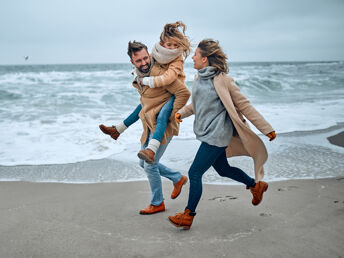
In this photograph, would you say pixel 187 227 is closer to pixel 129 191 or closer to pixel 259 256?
pixel 259 256

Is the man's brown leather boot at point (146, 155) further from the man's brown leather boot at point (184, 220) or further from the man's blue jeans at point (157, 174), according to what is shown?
the man's brown leather boot at point (184, 220)

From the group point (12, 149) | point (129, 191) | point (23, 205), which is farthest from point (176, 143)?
point (23, 205)

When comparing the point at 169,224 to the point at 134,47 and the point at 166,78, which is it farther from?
the point at 134,47

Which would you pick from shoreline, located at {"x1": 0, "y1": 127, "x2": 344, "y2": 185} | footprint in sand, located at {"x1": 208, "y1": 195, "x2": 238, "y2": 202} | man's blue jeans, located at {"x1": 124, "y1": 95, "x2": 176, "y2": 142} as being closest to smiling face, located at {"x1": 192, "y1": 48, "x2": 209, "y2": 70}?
man's blue jeans, located at {"x1": 124, "y1": 95, "x2": 176, "y2": 142}

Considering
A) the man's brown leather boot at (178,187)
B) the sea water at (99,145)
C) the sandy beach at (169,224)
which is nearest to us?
the sandy beach at (169,224)

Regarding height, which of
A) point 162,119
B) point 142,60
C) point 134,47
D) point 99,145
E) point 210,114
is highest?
point 134,47

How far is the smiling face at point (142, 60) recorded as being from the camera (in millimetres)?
2855

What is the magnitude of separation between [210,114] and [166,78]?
462mm

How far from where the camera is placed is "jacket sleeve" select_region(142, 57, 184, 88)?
274 centimetres

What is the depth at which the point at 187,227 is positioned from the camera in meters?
2.69

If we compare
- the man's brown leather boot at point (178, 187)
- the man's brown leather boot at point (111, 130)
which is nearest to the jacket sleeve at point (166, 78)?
the man's brown leather boot at point (111, 130)

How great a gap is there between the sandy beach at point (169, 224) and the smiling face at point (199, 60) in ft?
4.22

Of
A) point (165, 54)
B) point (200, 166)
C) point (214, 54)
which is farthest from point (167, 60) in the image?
point (200, 166)

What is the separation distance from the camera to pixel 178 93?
2.91 m
